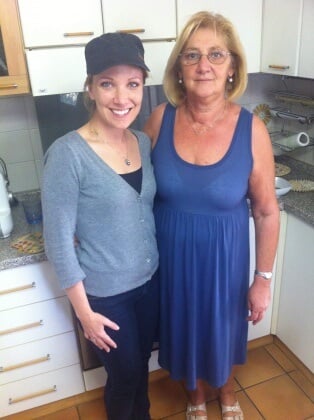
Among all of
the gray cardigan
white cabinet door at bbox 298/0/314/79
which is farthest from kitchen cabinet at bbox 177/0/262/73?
the gray cardigan

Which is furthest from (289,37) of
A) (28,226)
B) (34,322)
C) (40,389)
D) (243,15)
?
(40,389)

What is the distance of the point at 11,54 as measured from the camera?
1.35 m

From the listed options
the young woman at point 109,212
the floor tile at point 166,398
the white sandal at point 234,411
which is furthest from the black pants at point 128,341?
the white sandal at point 234,411

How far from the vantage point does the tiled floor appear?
5.47 feet

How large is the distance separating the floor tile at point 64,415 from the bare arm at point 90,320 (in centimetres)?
73

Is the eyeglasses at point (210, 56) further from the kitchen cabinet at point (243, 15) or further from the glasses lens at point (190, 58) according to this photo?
the kitchen cabinet at point (243, 15)

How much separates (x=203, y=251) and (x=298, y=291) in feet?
2.32

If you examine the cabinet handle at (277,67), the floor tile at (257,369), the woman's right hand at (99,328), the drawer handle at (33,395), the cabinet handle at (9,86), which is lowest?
the floor tile at (257,369)

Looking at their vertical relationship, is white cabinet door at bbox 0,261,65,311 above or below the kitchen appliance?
below

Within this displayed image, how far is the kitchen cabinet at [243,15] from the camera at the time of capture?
151cm

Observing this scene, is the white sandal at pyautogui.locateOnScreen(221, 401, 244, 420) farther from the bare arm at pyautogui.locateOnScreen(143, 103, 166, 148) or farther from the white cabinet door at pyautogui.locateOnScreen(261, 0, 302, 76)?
the white cabinet door at pyautogui.locateOnScreen(261, 0, 302, 76)

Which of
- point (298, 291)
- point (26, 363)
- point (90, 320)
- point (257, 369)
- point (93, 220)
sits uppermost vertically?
point (93, 220)

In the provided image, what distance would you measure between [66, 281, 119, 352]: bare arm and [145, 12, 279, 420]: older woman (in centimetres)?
27

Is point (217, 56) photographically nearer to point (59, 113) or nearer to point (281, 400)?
point (59, 113)
